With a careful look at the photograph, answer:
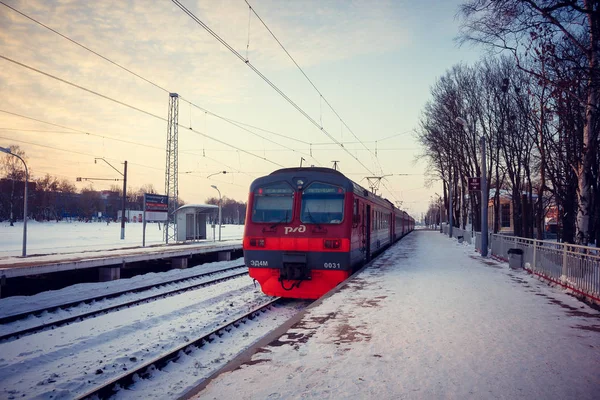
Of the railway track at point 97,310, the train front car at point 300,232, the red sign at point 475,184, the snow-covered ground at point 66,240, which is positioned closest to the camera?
the railway track at point 97,310

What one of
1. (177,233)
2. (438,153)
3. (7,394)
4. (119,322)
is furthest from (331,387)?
(438,153)

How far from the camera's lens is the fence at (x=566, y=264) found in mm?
8734

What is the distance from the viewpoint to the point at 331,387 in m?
4.23

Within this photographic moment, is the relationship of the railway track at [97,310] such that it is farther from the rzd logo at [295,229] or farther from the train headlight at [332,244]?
the train headlight at [332,244]

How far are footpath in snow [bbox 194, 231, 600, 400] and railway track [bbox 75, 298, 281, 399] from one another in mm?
1760

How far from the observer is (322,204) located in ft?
36.2

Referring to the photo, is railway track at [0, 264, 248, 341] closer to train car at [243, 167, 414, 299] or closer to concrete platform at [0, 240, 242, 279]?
concrete platform at [0, 240, 242, 279]

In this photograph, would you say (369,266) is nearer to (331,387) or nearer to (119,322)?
(119,322)

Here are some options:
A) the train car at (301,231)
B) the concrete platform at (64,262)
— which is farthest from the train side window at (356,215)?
the concrete platform at (64,262)

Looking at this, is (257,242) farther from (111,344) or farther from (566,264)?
(566,264)

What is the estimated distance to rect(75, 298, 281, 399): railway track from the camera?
525 centimetres

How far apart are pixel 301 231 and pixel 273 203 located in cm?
114

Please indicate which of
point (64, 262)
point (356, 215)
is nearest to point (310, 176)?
point (356, 215)

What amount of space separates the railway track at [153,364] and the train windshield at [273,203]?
9.34 feet
